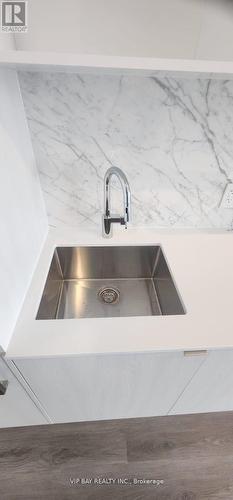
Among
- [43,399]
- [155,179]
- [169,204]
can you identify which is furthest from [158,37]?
[43,399]

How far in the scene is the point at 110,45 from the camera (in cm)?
62

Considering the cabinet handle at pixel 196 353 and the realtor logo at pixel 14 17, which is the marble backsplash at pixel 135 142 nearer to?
the realtor logo at pixel 14 17

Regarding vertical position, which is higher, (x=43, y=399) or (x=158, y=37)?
(x=158, y=37)

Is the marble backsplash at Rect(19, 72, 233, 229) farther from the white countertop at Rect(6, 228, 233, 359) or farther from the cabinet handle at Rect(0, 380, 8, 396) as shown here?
the cabinet handle at Rect(0, 380, 8, 396)

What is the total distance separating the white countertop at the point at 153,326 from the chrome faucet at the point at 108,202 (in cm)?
29

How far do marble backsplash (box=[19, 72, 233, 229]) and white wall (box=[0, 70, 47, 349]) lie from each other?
10cm

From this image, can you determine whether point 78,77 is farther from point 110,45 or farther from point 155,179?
point 155,179

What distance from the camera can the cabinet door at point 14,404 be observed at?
727mm

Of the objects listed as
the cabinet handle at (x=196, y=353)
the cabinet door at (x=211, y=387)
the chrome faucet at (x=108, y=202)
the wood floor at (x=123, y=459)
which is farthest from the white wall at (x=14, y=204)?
the wood floor at (x=123, y=459)

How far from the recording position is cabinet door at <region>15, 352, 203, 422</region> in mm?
706

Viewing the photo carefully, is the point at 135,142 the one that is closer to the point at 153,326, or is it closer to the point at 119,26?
the point at 119,26

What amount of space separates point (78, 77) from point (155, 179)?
1.64 ft

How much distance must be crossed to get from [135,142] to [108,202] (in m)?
0.28

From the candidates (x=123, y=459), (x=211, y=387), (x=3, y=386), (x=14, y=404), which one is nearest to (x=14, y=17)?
(x=3, y=386)
